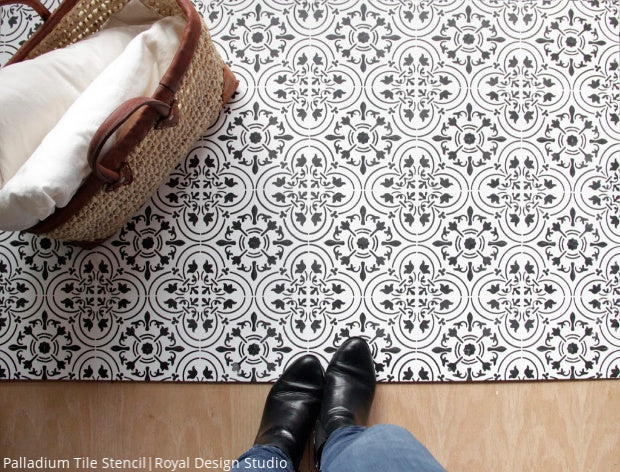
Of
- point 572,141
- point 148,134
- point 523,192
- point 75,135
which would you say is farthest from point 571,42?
point 75,135

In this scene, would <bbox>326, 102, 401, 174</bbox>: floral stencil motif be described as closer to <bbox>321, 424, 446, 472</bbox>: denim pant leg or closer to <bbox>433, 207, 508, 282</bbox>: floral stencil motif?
<bbox>433, 207, 508, 282</bbox>: floral stencil motif

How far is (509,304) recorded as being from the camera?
106cm

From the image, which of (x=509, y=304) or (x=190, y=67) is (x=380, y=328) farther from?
(x=190, y=67)

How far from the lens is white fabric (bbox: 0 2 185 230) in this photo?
74cm

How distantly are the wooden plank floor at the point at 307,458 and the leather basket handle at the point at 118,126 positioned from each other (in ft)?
1.53

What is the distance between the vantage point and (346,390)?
1.00m

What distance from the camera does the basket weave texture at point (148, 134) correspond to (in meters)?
0.89

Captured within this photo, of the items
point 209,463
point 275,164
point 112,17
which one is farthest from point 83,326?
point 112,17

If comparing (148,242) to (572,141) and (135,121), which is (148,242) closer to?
(135,121)

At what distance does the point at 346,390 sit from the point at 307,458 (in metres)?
0.18

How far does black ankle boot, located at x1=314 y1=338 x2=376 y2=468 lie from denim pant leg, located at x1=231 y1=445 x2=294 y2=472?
0.25 ft

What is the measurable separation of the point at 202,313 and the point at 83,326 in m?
0.25

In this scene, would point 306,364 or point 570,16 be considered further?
point 570,16

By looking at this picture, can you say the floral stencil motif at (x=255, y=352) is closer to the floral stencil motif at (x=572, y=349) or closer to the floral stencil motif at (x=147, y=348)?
the floral stencil motif at (x=147, y=348)
